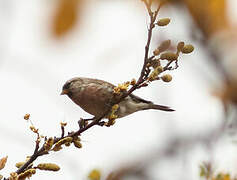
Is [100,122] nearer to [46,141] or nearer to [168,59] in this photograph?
[46,141]

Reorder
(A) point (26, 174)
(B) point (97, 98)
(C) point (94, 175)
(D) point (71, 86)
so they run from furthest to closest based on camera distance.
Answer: (D) point (71, 86) < (B) point (97, 98) < (C) point (94, 175) < (A) point (26, 174)

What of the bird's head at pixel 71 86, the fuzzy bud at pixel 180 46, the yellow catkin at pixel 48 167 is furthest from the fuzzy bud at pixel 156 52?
the bird's head at pixel 71 86

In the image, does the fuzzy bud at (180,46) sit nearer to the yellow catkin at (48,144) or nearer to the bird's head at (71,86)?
the yellow catkin at (48,144)

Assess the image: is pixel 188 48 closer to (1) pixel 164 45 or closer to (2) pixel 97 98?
(1) pixel 164 45

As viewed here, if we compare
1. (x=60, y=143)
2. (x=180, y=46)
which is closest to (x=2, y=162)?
(x=60, y=143)

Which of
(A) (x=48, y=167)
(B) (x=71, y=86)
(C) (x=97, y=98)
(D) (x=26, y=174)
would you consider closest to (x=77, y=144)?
(A) (x=48, y=167)

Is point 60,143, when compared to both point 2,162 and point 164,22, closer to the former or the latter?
point 2,162

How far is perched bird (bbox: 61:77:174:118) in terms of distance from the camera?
5.02 metres

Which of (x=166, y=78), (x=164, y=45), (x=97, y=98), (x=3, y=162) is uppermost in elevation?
(x=97, y=98)

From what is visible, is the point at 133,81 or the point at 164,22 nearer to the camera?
the point at 164,22

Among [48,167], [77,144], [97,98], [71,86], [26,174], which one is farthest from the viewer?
[71,86]

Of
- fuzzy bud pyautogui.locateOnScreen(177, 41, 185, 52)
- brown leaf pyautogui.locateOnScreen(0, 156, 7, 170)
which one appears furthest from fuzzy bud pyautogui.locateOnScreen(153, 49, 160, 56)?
brown leaf pyautogui.locateOnScreen(0, 156, 7, 170)

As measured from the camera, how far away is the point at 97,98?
510 centimetres

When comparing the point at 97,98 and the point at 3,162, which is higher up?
the point at 97,98
